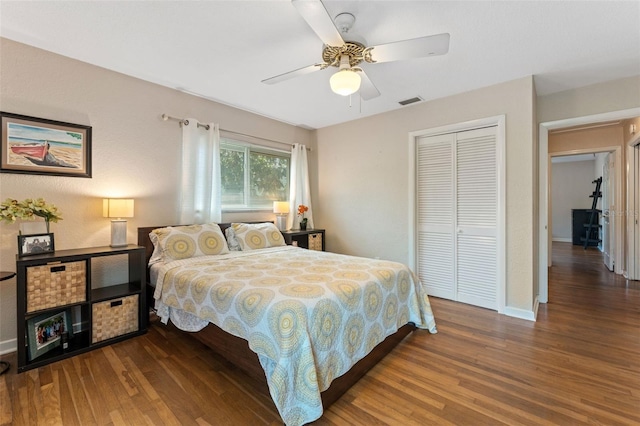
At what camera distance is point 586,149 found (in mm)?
4594

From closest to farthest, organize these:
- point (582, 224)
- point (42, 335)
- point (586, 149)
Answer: point (42, 335) < point (586, 149) < point (582, 224)

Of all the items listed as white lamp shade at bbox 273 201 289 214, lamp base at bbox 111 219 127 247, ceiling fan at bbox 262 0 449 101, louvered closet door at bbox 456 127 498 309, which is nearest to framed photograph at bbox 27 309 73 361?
lamp base at bbox 111 219 127 247

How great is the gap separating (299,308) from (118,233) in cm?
220

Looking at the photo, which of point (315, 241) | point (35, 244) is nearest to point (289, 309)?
point (35, 244)

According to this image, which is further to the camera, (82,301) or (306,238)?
(306,238)

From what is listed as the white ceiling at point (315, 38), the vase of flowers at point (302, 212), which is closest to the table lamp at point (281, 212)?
the vase of flowers at point (302, 212)

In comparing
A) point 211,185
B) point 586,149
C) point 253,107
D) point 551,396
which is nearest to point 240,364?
point 551,396

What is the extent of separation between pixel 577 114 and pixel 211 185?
4.48m

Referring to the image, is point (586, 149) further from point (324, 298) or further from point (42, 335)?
point (42, 335)

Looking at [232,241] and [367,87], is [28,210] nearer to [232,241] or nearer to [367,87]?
[232,241]

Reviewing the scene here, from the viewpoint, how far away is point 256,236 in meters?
3.53

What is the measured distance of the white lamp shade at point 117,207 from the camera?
265 cm

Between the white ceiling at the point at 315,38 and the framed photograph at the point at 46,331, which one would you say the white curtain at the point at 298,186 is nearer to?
the white ceiling at the point at 315,38

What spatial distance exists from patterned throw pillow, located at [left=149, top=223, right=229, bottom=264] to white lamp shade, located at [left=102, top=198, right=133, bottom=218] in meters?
0.34
